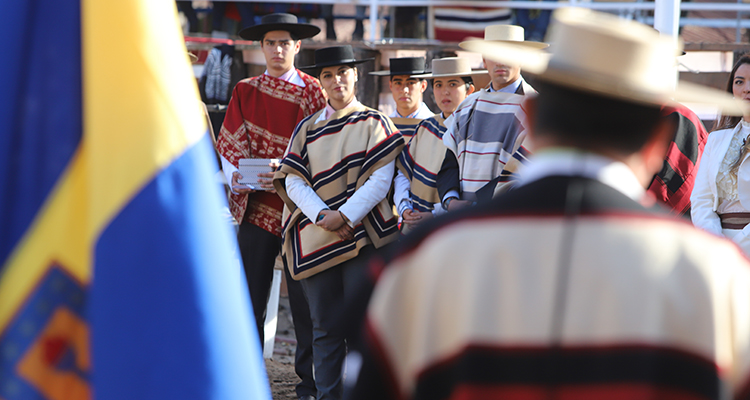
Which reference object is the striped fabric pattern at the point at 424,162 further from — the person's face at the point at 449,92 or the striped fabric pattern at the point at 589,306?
the striped fabric pattern at the point at 589,306

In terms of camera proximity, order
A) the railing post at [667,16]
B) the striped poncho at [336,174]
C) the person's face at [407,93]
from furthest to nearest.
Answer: the person's face at [407,93], the railing post at [667,16], the striped poncho at [336,174]

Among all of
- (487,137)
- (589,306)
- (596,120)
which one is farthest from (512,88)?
(589,306)

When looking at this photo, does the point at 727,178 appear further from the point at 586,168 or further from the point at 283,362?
the point at 283,362

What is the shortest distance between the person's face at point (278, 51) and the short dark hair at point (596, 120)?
3.86 metres

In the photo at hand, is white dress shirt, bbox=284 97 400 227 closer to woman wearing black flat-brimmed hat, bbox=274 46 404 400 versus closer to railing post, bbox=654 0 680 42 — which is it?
woman wearing black flat-brimmed hat, bbox=274 46 404 400

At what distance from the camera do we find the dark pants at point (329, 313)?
433 centimetres

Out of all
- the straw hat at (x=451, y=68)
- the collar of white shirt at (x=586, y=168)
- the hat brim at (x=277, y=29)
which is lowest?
the straw hat at (x=451, y=68)

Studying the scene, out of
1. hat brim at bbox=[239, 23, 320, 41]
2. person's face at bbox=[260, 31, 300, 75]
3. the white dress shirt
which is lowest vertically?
the white dress shirt

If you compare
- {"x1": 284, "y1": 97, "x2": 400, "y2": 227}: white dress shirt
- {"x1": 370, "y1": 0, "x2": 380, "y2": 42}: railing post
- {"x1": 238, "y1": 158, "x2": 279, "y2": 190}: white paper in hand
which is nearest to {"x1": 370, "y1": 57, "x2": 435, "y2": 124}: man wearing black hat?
{"x1": 284, "y1": 97, "x2": 400, "y2": 227}: white dress shirt

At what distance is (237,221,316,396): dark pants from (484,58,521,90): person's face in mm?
1643

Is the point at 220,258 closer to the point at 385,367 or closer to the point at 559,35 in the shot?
the point at 385,367

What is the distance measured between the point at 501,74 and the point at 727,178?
1.20m

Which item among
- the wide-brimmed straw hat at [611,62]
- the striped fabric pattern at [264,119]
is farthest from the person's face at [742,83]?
the wide-brimmed straw hat at [611,62]

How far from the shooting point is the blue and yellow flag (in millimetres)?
1307
